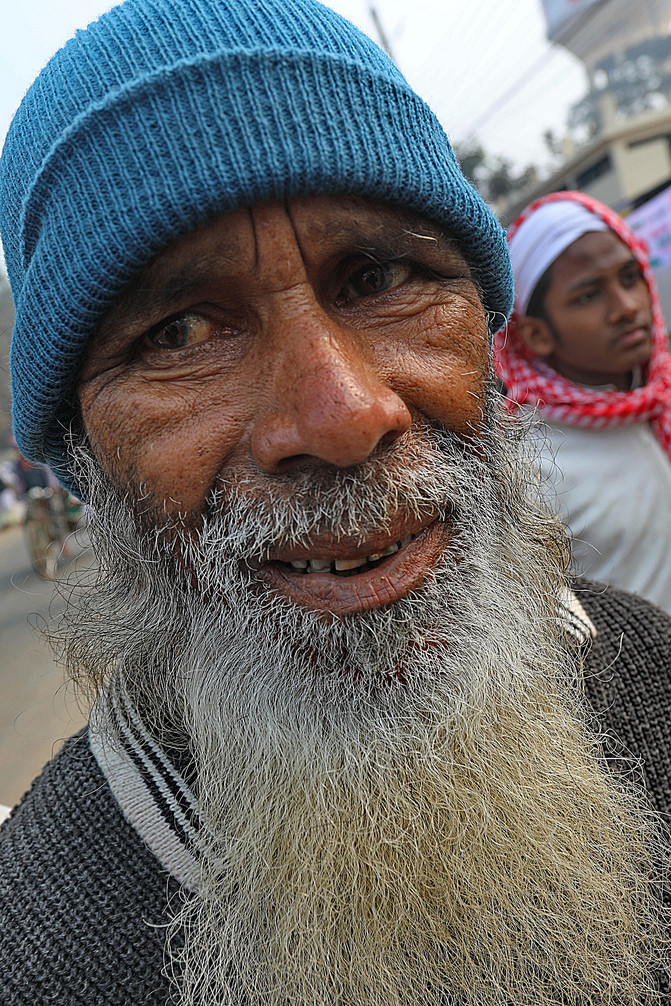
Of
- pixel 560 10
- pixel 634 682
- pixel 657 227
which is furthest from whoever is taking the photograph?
pixel 560 10

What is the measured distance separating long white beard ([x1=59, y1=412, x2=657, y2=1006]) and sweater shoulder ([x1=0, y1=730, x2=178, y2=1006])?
0.07 meters

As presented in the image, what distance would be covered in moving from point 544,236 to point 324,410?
278 centimetres

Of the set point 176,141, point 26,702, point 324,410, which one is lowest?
point 26,702

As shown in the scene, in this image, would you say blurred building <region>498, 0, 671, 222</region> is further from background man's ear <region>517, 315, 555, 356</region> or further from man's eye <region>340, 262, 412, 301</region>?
man's eye <region>340, 262, 412, 301</region>

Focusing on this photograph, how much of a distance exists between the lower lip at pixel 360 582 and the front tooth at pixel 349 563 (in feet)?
0.05

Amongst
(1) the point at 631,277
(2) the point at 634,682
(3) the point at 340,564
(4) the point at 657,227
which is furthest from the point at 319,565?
(4) the point at 657,227

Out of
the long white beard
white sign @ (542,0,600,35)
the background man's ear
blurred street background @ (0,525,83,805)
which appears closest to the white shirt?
the background man's ear

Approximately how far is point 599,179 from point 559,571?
32.2 m

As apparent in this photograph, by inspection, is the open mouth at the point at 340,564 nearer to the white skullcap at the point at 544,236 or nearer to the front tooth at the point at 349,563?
the front tooth at the point at 349,563

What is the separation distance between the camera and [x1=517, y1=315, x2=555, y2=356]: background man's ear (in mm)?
3449

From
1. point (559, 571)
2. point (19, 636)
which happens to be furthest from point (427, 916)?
point (19, 636)

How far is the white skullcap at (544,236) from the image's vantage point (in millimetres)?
3414

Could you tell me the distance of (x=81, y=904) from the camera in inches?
52.1

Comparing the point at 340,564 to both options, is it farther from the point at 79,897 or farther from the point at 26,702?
the point at 26,702
